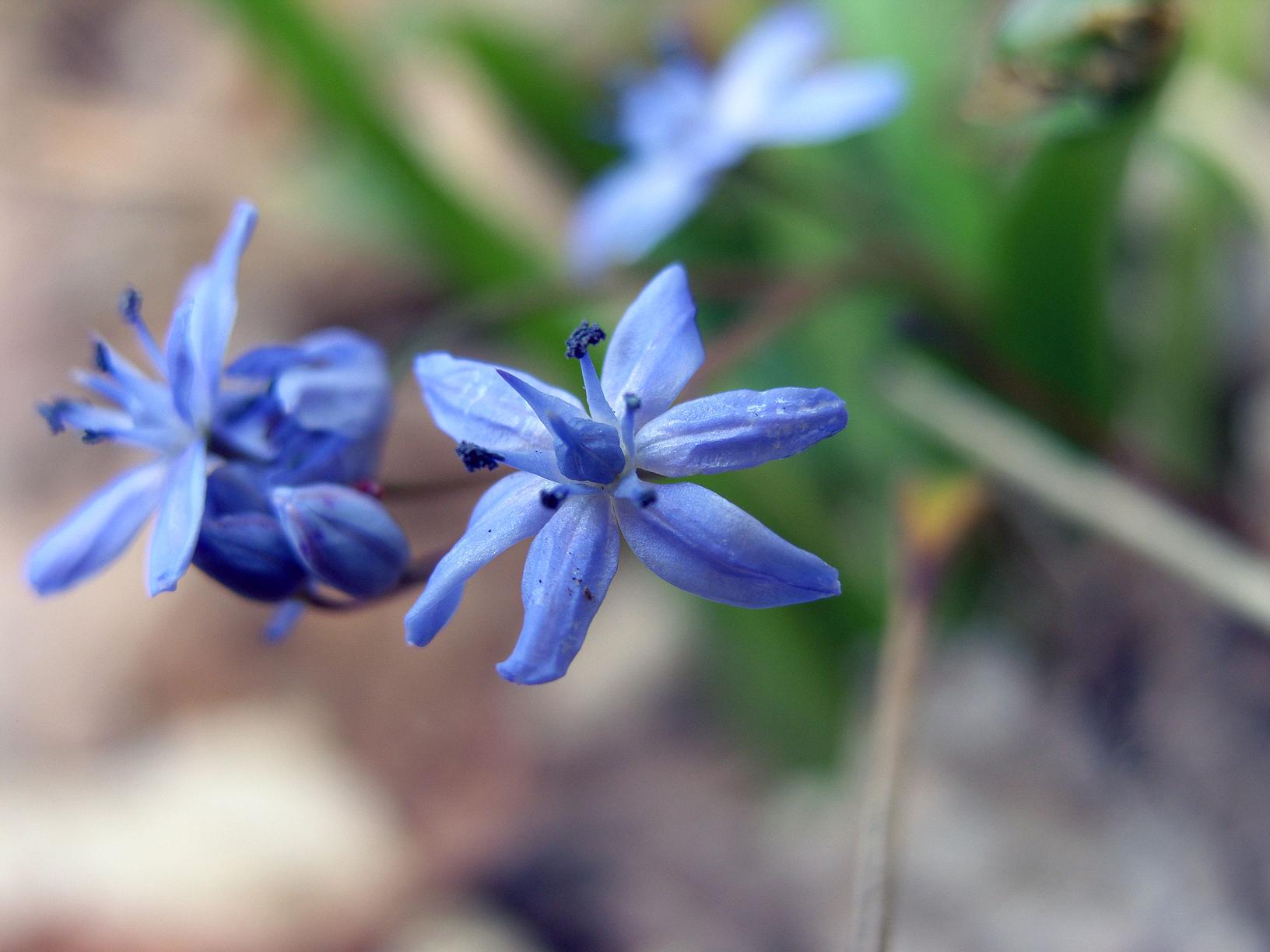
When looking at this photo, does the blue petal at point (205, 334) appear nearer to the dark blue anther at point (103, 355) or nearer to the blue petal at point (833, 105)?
the dark blue anther at point (103, 355)

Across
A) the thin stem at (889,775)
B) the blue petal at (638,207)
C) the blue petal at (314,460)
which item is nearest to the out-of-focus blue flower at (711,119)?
the blue petal at (638,207)

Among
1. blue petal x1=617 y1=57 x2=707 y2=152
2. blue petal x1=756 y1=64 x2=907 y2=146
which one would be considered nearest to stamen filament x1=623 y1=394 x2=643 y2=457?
blue petal x1=756 y1=64 x2=907 y2=146

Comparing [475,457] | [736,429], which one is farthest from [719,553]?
[475,457]

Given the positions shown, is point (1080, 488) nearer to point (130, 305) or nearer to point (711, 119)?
point (711, 119)

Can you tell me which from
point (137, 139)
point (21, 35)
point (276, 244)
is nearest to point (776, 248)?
point (276, 244)

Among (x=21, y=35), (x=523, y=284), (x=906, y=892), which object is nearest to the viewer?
(x=906, y=892)

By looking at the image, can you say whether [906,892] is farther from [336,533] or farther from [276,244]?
[276,244]
